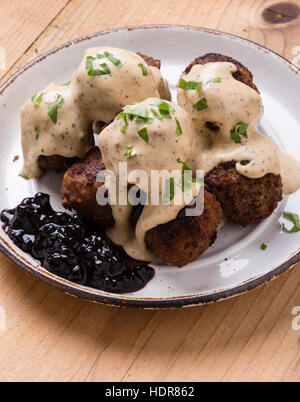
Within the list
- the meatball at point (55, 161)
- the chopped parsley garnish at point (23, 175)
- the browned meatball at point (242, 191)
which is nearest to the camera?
the browned meatball at point (242, 191)

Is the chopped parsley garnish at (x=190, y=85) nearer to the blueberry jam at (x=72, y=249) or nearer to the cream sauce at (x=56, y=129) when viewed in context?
the cream sauce at (x=56, y=129)

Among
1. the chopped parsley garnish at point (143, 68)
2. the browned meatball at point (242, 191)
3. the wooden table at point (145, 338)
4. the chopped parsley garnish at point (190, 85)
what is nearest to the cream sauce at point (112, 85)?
the chopped parsley garnish at point (143, 68)

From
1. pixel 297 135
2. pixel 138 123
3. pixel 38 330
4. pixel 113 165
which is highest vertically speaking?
pixel 138 123

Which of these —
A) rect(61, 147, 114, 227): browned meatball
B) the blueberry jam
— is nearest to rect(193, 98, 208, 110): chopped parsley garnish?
rect(61, 147, 114, 227): browned meatball

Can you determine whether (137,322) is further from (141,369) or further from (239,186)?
(239,186)

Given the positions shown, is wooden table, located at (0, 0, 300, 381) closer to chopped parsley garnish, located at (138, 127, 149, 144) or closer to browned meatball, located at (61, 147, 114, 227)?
browned meatball, located at (61, 147, 114, 227)

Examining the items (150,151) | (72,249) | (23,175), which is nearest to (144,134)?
(150,151)

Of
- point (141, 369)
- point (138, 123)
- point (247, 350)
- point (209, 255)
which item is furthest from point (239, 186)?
point (141, 369)
